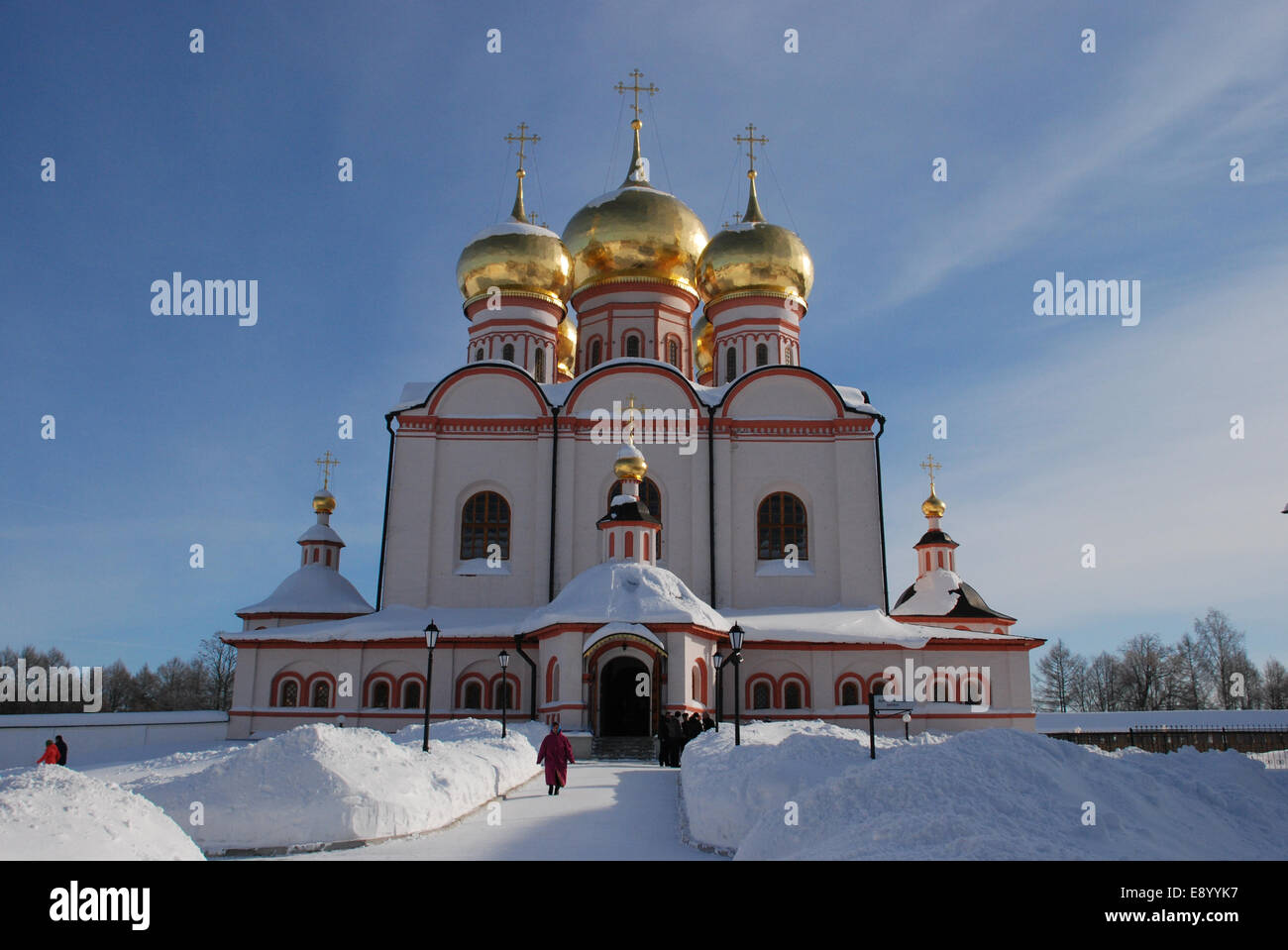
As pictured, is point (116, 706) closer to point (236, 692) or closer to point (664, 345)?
point (236, 692)

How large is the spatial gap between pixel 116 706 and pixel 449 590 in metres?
36.3

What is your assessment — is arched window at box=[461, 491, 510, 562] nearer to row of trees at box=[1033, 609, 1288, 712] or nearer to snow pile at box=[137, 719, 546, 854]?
snow pile at box=[137, 719, 546, 854]

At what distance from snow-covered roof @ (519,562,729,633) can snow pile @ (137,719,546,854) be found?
9616 mm

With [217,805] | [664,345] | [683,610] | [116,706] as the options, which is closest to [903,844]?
[217,805]

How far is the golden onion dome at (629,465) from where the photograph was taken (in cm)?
2231

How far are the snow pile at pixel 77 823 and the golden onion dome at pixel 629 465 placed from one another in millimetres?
17227

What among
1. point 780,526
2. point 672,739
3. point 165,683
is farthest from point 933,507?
point 165,683

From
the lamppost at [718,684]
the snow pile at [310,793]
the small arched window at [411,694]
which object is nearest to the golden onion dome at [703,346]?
the lamppost at [718,684]

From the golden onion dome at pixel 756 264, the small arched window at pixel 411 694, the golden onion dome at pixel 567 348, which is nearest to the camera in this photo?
the small arched window at pixel 411 694

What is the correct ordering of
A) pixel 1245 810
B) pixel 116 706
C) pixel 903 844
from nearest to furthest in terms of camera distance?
pixel 903 844 < pixel 1245 810 < pixel 116 706

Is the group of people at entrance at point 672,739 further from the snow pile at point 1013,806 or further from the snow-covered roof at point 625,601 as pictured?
the snow pile at point 1013,806

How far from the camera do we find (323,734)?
8797mm

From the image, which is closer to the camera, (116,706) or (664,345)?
(664,345)

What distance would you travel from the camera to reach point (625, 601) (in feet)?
63.8
